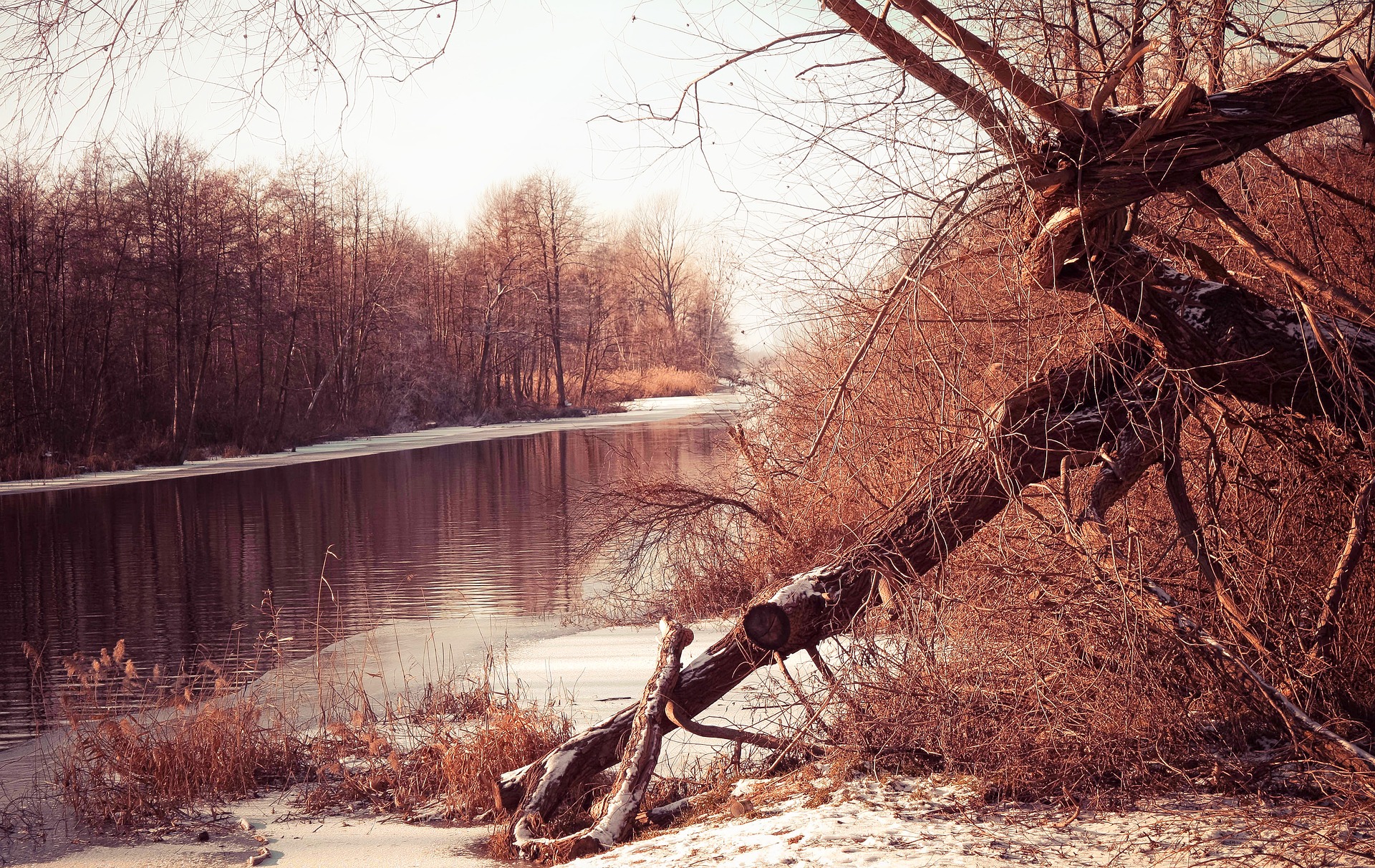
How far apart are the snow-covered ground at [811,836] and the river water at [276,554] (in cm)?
324

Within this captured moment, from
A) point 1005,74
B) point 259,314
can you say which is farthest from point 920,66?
point 259,314

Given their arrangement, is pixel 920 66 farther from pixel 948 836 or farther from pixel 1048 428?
pixel 948 836

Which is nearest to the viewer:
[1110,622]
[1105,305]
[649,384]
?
[1110,622]

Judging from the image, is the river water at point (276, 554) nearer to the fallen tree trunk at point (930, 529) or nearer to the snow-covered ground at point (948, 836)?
the fallen tree trunk at point (930, 529)

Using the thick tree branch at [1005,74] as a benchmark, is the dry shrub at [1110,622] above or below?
below

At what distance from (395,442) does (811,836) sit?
1601 inches

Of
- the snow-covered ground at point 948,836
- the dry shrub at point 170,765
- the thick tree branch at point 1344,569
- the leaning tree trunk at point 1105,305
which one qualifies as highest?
the leaning tree trunk at point 1105,305

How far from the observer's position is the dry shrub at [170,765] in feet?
22.0

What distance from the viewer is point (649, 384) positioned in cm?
6575

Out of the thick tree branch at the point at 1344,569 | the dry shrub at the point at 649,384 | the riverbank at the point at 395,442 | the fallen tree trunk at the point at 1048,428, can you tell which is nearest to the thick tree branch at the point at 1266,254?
the fallen tree trunk at the point at 1048,428

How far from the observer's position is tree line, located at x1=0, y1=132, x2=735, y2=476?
32.7 meters

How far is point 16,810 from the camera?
22.2ft

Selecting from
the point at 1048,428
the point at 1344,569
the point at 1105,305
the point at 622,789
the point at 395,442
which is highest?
the point at 1105,305

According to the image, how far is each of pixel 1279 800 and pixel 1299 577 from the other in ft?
4.18
